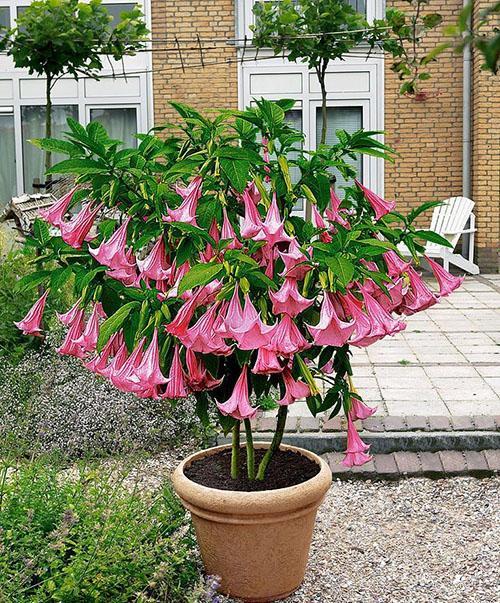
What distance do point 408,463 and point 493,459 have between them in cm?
46

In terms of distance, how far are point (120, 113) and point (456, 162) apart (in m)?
5.09

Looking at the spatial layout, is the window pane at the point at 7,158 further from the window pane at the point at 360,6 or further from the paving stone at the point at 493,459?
the paving stone at the point at 493,459

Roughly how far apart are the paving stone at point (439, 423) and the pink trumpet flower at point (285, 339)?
2.53 metres

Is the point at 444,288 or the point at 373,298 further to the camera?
the point at 444,288

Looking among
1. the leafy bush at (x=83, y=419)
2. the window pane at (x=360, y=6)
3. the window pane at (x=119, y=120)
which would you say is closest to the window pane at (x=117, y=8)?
the window pane at (x=119, y=120)

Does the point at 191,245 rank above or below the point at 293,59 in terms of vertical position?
below

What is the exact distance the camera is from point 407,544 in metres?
3.59

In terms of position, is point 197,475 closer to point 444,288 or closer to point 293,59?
point 444,288

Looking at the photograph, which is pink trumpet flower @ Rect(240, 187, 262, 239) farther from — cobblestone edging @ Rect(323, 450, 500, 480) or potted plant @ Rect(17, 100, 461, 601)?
cobblestone edging @ Rect(323, 450, 500, 480)

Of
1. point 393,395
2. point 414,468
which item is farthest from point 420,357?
point 414,468

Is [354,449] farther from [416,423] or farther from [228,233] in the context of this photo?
[416,423]

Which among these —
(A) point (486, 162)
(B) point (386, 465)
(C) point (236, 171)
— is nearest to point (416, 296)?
(C) point (236, 171)

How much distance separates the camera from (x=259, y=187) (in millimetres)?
2645

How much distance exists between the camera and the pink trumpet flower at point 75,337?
9.22 ft
